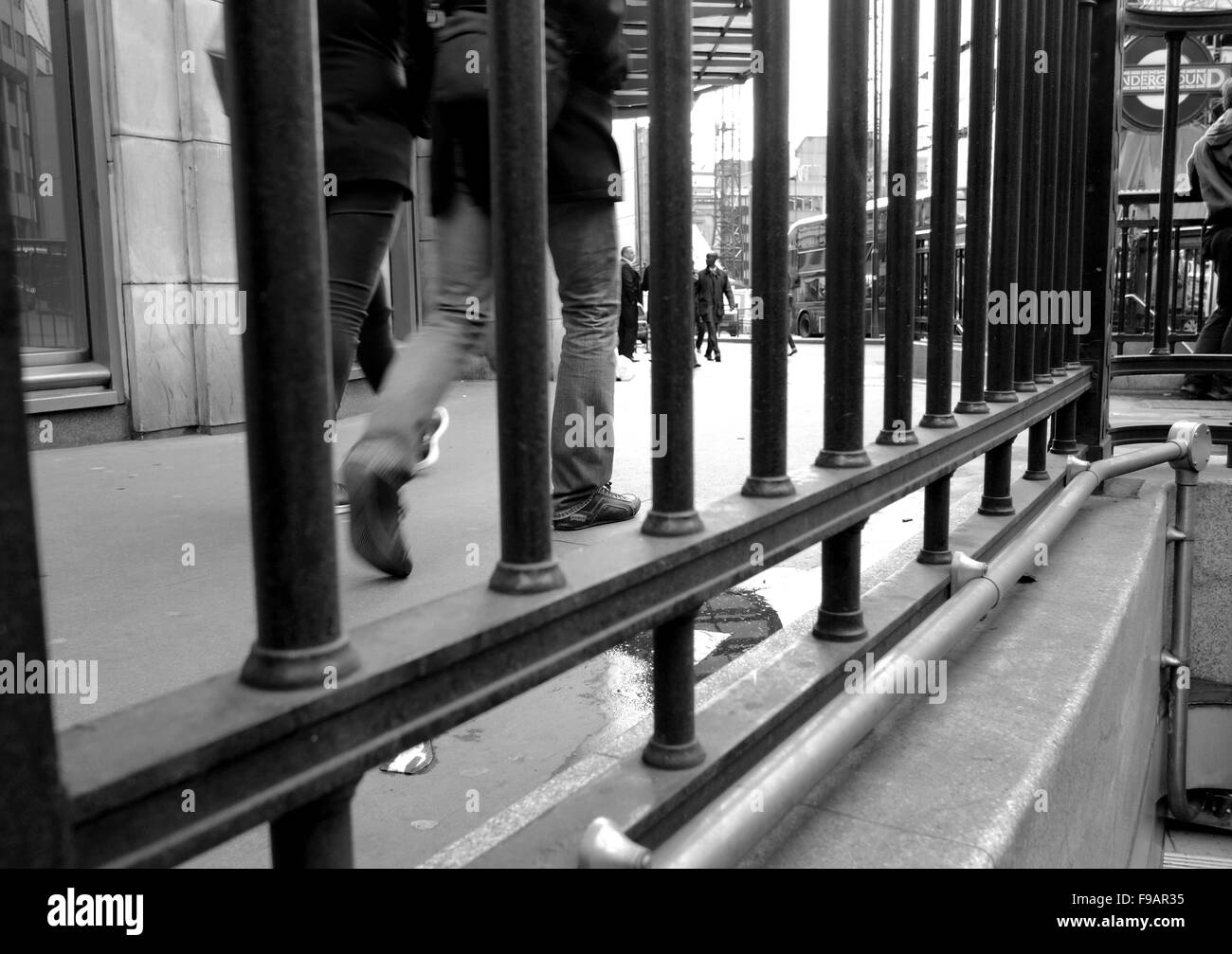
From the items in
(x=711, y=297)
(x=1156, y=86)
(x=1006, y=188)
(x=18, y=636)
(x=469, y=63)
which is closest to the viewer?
(x=18, y=636)

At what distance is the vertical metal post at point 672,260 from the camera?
1231 millimetres

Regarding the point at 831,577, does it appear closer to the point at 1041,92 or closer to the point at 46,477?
the point at 1041,92

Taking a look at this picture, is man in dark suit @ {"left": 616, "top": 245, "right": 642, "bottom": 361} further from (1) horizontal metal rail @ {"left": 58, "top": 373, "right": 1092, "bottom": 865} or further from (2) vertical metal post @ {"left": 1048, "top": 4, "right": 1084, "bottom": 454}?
(1) horizontal metal rail @ {"left": 58, "top": 373, "right": 1092, "bottom": 865}

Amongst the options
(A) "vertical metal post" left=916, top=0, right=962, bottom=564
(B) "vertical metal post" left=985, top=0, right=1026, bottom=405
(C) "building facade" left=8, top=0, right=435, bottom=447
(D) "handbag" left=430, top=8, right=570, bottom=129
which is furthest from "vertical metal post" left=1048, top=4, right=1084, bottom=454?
(C) "building facade" left=8, top=0, right=435, bottom=447

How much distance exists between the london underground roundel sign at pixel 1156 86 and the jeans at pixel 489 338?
10560 millimetres

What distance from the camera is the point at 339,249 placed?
115 inches

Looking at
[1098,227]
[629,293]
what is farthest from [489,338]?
[629,293]

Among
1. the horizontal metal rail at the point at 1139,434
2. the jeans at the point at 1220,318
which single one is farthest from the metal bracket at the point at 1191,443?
the jeans at the point at 1220,318

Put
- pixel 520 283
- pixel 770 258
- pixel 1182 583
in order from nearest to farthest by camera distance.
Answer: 1. pixel 520 283
2. pixel 770 258
3. pixel 1182 583

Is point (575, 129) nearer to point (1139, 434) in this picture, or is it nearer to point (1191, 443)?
point (1191, 443)

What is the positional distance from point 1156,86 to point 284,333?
535 inches

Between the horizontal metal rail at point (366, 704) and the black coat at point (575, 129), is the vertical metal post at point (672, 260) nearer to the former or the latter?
the horizontal metal rail at point (366, 704)

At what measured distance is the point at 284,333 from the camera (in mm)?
778

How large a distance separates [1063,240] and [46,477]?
13.3ft
